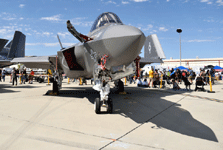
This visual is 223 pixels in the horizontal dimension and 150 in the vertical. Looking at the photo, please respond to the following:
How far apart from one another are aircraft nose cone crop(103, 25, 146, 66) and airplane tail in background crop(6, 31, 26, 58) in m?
18.2

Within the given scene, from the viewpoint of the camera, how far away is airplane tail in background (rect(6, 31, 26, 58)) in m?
18.7

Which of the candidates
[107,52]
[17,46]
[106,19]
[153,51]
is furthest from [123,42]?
[17,46]

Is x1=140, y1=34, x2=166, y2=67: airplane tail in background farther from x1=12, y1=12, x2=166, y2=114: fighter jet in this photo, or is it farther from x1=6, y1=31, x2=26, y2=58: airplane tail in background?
x1=6, y1=31, x2=26, y2=58: airplane tail in background

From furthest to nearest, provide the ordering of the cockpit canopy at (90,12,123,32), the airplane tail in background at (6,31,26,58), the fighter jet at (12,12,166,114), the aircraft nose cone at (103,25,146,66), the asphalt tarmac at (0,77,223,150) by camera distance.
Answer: the airplane tail in background at (6,31,26,58)
the cockpit canopy at (90,12,123,32)
the fighter jet at (12,12,166,114)
the aircraft nose cone at (103,25,146,66)
the asphalt tarmac at (0,77,223,150)

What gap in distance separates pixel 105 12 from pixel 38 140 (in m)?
5.38

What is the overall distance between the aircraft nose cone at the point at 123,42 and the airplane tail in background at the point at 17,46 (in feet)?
59.6

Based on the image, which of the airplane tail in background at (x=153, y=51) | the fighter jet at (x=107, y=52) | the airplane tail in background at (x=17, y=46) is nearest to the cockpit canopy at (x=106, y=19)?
the fighter jet at (x=107, y=52)

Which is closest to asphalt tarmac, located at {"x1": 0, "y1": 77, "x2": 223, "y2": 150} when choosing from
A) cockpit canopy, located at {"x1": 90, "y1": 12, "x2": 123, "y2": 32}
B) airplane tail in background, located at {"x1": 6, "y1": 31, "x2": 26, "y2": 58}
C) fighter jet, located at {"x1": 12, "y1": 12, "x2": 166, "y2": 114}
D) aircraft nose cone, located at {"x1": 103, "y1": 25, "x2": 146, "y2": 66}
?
fighter jet, located at {"x1": 12, "y1": 12, "x2": 166, "y2": 114}

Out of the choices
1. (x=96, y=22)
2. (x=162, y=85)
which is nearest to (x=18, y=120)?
(x=96, y=22)

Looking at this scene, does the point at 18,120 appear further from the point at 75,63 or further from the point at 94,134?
the point at 75,63

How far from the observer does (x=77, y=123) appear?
427 centimetres

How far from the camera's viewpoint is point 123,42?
13.1 feet

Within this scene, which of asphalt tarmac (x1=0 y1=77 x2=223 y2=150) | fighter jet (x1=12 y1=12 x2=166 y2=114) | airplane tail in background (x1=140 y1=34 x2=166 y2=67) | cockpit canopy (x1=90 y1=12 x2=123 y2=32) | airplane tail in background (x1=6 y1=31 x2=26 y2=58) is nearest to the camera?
asphalt tarmac (x1=0 y1=77 x2=223 y2=150)

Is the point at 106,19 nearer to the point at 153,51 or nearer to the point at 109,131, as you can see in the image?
the point at 109,131
